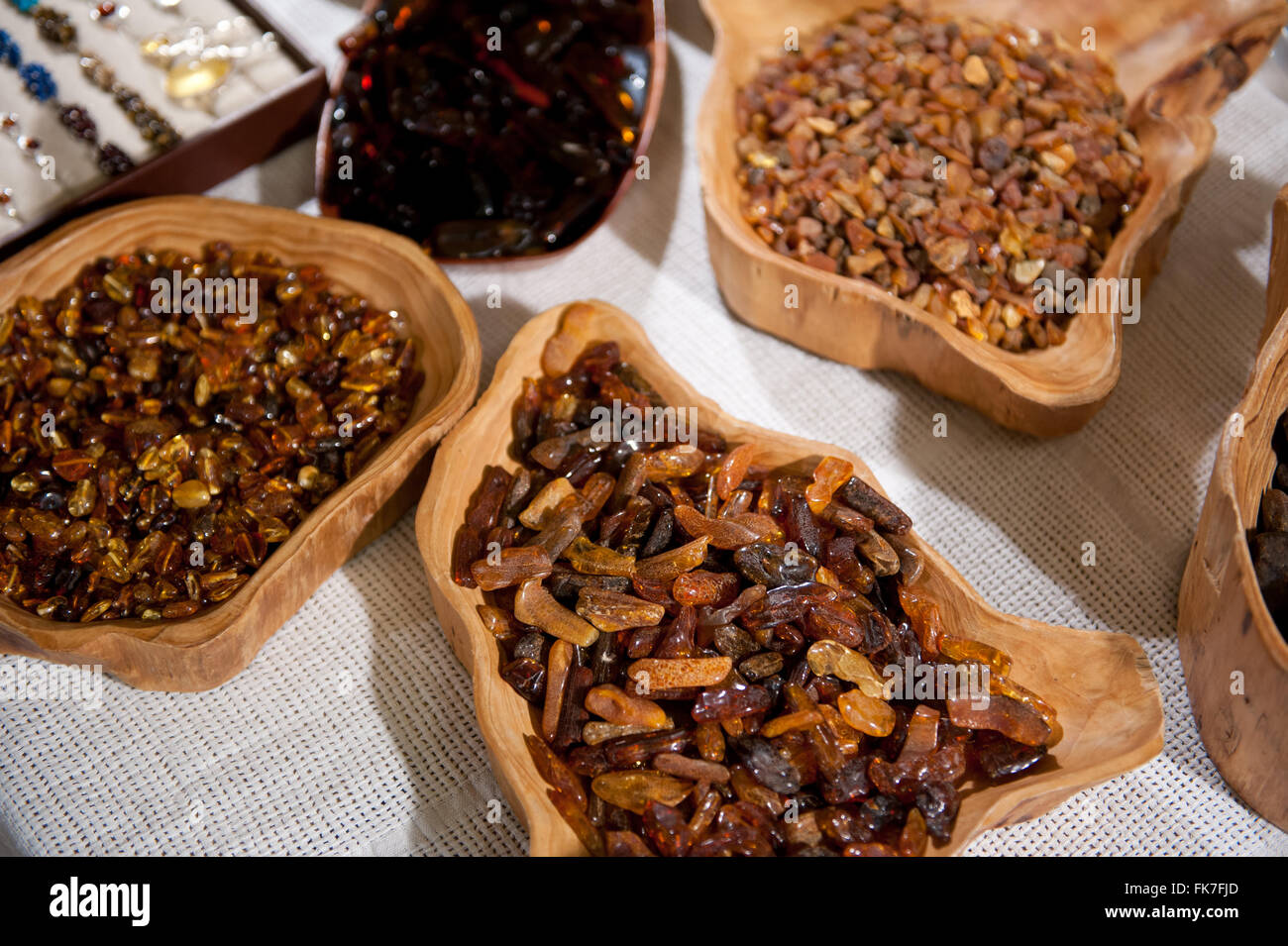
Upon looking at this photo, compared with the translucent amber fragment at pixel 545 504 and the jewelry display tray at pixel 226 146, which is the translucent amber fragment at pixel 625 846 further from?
the jewelry display tray at pixel 226 146

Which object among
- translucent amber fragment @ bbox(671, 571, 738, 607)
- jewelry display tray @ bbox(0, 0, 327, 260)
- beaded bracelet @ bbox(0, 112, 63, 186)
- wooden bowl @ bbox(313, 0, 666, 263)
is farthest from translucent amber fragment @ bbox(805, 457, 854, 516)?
beaded bracelet @ bbox(0, 112, 63, 186)

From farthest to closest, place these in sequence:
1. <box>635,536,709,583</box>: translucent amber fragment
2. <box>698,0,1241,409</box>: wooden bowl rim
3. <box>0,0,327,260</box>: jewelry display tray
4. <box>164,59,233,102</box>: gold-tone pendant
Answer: <box>164,59,233,102</box>: gold-tone pendant → <box>0,0,327,260</box>: jewelry display tray → <box>698,0,1241,409</box>: wooden bowl rim → <box>635,536,709,583</box>: translucent amber fragment

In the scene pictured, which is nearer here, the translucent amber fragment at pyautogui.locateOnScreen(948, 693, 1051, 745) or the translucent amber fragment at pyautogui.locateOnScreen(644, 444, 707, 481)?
the translucent amber fragment at pyautogui.locateOnScreen(948, 693, 1051, 745)

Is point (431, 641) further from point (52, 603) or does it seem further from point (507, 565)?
point (52, 603)

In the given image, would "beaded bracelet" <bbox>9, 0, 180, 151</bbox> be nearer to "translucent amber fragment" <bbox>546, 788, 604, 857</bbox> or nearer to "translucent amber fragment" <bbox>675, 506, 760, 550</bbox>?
"translucent amber fragment" <bbox>675, 506, 760, 550</bbox>

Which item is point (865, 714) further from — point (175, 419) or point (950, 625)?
point (175, 419)

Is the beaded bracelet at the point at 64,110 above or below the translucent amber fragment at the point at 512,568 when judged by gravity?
above

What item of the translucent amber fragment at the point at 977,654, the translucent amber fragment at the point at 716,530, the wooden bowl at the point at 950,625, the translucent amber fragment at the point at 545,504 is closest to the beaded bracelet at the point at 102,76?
the wooden bowl at the point at 950,625
